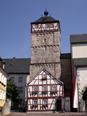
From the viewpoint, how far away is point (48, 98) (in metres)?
43.8

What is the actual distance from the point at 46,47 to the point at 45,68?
16.7 feet

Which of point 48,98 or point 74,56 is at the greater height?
point 74,56

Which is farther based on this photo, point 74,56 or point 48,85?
point 74,56

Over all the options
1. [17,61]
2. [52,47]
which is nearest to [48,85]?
[52,47]

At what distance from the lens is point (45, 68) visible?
49406 mm

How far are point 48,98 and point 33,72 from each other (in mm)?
8249

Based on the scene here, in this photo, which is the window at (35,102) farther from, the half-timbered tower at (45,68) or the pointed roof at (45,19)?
the pointed roof at (45,19)

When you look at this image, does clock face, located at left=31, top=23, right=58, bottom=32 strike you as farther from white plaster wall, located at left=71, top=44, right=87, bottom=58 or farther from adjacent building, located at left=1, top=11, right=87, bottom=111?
white plaster wall, located at left=71, top=44, right=87, bottom=58

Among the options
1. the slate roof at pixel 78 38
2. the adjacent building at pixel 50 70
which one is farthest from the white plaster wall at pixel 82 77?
the slate roof at pixel 78 38

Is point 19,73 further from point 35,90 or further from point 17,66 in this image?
point 35,90

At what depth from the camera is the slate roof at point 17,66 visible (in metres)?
61.4

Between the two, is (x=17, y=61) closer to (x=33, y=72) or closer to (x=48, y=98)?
(x=33, y=72)

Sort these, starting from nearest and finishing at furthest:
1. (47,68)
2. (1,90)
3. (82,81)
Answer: (1,90), (82,81), (47,68)

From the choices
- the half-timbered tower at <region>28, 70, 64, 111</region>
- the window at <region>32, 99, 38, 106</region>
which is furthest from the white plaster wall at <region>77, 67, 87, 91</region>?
the window at <region>32, 99, 38, 106</region>
